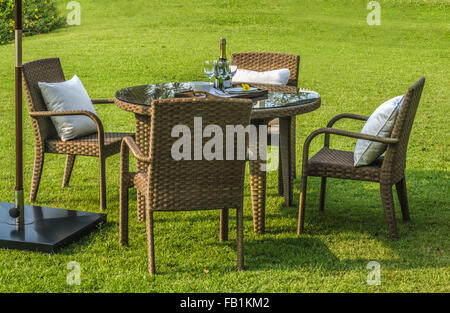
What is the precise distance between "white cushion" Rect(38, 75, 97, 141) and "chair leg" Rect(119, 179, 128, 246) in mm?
1007

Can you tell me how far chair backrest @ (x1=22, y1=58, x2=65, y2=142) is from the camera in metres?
4.52

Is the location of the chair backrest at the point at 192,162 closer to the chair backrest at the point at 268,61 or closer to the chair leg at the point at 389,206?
the chair leg at the point at 389,206

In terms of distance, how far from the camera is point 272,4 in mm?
21766

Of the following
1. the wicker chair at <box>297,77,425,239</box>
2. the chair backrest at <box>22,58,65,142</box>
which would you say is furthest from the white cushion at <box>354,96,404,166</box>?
the chair backrest at <box>22,58,65,142</box>

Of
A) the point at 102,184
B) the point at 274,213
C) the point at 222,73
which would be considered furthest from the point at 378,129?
the point at 102,184

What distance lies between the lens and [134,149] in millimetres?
3527

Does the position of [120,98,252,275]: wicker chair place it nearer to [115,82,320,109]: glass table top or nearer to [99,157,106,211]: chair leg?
[115,82,320,109]: glass table top

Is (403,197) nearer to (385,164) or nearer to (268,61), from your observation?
(385,164)

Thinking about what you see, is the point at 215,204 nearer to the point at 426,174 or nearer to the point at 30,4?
the point at 426,174

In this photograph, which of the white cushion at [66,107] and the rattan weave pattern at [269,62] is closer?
the white cushion at [66,107]

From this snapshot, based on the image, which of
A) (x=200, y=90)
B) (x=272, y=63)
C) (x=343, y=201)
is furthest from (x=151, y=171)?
(x=272, y=63)

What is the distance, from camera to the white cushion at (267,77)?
520 cm

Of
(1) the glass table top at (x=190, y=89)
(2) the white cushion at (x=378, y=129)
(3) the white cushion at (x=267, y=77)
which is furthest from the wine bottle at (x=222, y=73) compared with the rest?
(2) the white cushion at (x=378, y=129)

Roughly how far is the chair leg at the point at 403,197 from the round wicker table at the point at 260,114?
32.4 inches
